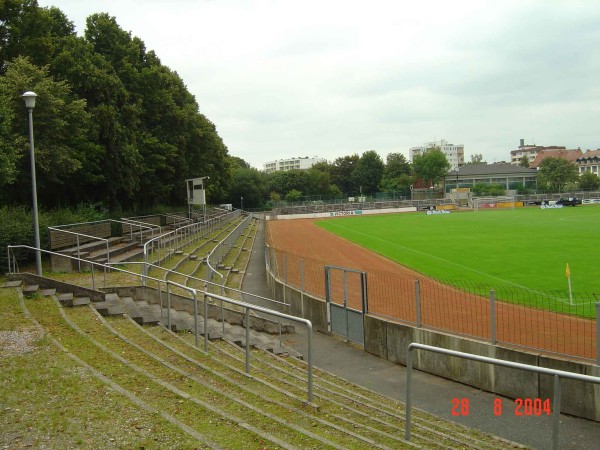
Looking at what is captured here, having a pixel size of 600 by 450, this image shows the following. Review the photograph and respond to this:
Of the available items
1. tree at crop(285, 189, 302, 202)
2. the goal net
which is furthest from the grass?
tree at crop(285, 189, 302, 202)

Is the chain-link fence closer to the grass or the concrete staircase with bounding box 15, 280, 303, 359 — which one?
the concrete staircase with bounding box 15, 280, 303, 359

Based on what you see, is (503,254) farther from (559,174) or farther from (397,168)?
(397,168)

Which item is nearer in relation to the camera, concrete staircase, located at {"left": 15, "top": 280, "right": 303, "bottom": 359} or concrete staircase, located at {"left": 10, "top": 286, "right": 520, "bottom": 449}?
concrete staircase, located at {"left": 10, "top": 286, "right": 520, "bottom": 449}

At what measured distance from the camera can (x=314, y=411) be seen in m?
6.60

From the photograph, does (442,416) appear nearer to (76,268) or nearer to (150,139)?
(76,268)

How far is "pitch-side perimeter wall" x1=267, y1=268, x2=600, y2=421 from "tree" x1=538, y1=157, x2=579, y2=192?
120 m

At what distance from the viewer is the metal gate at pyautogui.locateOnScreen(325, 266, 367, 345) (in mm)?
14008

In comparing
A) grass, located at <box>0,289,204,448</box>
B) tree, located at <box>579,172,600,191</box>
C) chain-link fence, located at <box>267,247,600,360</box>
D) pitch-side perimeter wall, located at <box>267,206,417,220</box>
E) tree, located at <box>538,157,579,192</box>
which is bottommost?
pitch-side perimeter wall, located at <box>267,206,417,220</box>

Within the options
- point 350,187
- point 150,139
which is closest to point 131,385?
point 150,139

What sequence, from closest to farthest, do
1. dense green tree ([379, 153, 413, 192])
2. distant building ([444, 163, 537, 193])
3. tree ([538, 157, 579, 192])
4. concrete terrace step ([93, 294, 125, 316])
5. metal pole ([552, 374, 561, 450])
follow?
metal pole ([552, 374, 561, 450]), concrete terrace step ([93, 294, 125, 316]), tree ([538, 157, 579, 192]), dense green tree ([379, 153, 413, 192]), distant building ([444, 163, 537, 193])

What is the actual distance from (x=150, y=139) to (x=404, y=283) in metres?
Result: 27.0

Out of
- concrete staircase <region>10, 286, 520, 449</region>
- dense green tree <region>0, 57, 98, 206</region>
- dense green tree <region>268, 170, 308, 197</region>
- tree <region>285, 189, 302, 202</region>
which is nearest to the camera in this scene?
concrete staircase <region>10, 286, 520, 449</region>

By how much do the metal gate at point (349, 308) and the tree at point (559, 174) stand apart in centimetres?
11796

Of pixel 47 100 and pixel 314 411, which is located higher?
pixel 47 100
